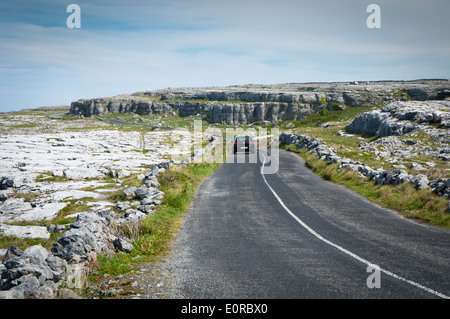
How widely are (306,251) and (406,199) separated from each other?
294 inches

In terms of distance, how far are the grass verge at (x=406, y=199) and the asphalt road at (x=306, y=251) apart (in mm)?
803

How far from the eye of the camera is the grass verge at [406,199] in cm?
1096

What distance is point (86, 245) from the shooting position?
24.4 feet

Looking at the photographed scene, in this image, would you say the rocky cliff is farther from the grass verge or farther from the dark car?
the grass verge

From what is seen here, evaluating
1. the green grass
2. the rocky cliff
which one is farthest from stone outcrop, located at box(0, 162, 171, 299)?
the rocky cliff

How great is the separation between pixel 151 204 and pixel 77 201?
15.3ft

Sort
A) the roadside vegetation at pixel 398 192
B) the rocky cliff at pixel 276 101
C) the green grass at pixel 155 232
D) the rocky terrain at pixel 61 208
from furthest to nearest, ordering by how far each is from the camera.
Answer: the rocky cliff at pixel 276 101 < the roadside vegetation at pixel 398 192 < the green grass at pixel 155 232 < the rocky terrain at pixel 61 208

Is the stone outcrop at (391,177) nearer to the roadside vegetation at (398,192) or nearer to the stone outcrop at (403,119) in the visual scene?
the roadside vegetation at (398,192)

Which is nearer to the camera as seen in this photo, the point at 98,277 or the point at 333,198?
the point at 98,277

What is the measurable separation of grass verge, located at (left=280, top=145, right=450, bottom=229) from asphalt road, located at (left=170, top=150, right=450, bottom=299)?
803 millimetres

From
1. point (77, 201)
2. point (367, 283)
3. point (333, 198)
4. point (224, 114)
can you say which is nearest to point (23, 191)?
point (77, 201)


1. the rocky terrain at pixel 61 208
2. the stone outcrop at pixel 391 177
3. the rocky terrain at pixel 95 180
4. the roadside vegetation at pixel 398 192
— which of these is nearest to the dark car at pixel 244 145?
the rocky terrain at pixel 95 180

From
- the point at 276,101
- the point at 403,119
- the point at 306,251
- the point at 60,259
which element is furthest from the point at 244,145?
the point at 276,101
